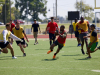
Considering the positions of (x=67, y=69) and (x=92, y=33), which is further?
(x=92, y=33)

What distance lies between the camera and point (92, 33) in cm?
1088

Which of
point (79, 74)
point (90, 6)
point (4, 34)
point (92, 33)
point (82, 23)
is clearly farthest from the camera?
point (90, 6)

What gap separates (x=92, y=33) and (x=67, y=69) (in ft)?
9.93

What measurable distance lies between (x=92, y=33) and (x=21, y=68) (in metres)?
3.87

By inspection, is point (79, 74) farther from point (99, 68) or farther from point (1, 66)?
point (1, 66)

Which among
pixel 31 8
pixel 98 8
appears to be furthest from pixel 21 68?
pixel 31 8

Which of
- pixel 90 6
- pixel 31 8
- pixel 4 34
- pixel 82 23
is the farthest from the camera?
pixel 31 8

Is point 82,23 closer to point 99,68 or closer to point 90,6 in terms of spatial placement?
point 99,68

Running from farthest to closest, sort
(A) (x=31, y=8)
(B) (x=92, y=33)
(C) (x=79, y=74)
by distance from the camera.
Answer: (A) (x=31, y=8) < (B) (x=92, y=33) < (C) (x=79, y=74)

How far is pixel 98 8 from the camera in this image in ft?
84.0

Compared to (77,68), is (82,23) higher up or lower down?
higher up

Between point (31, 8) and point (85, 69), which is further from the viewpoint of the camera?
point (31, 8)

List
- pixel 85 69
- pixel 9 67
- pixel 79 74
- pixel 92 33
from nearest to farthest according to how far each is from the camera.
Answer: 1. pixel 79 74
2. pixel 85 69
3. pixel 9 67
4. pixel 92 33

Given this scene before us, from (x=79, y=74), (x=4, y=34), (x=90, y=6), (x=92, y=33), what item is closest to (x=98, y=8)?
(x=92, y=33)
